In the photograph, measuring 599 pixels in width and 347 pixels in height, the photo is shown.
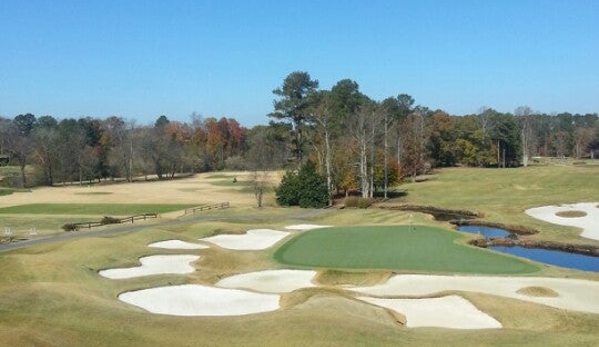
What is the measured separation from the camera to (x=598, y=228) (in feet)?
155

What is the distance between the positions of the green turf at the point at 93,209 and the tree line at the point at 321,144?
49.9 ft

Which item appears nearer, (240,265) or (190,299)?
(190,299)

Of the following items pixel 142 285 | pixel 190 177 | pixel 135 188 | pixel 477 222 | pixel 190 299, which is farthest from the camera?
pixel 190 177

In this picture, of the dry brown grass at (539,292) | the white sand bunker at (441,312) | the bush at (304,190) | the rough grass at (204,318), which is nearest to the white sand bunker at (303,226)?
the rough grass at (204,318)

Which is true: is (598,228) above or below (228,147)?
below

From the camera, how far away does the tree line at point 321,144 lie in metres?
79.5

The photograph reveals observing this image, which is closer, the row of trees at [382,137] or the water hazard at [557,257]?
the water hazard at [557,257]

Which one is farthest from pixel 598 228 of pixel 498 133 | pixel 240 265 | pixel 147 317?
pixel 498 133

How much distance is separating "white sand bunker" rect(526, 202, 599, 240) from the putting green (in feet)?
41.1

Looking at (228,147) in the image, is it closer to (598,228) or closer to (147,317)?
(598,228)

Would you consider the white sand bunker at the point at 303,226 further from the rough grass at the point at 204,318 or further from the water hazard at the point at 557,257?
the water hazard at the point at 557,257

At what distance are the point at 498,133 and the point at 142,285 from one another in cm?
11795

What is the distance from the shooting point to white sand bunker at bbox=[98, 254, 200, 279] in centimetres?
3081

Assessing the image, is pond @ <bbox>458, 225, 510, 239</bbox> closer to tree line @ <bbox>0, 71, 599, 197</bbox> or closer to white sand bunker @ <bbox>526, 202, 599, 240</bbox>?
white sand bunker @ <bbox>526, 202, 599, 240</bbox>
